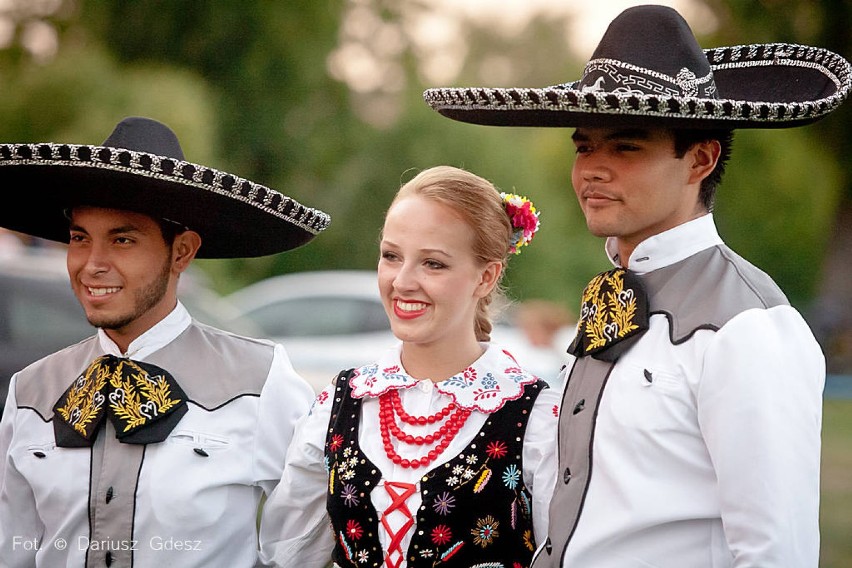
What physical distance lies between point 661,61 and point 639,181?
0.94ft

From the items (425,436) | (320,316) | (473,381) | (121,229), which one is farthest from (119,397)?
(320,316)

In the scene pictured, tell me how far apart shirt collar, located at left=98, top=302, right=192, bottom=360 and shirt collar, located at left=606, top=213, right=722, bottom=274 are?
4.49 feet

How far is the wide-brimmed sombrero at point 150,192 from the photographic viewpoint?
273cm

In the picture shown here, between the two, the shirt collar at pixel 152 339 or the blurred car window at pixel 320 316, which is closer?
the shirt collar at pixel 152 339

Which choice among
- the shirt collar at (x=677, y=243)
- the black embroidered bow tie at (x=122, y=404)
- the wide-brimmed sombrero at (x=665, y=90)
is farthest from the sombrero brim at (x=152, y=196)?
the shirt collar at (x=677, y=243)

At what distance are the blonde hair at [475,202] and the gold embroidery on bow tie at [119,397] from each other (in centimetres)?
86

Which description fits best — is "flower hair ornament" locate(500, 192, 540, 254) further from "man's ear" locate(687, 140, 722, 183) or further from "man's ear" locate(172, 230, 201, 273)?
"man's ear" locate(172, 230, 201, 273)

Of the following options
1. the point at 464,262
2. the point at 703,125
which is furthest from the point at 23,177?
the point at 703,125

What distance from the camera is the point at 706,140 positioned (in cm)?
252

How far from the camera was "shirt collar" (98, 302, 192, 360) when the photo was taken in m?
3.06

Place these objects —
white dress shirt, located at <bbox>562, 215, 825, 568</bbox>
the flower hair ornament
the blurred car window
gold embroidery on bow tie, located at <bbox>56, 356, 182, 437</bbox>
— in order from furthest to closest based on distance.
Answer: the blurred car window, the flower hair ornament, gold embroidery on bow tie, located at <bbox>56, 356, 182, 437</bbox>, white dress shirt, located at <bbox>562, 215, 825, 568</bbox>

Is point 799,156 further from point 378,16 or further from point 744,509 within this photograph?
point 744,509

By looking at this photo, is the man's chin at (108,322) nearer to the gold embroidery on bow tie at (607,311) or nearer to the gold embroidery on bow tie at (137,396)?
the gold embroidery on bow tie at (137,396)

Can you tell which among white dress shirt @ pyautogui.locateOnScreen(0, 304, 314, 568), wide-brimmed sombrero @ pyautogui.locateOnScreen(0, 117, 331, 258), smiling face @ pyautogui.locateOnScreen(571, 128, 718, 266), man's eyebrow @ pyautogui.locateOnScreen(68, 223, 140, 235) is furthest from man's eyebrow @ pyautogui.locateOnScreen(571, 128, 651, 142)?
man's eyebrow @ pyautogui.locateOnScreen(68, 223, 140, 235)
